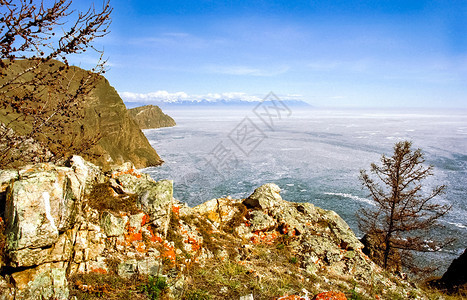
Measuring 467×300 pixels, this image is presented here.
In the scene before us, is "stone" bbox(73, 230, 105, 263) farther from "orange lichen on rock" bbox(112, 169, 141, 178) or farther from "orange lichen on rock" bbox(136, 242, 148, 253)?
"orange lichen on rock" bbox(112, 169, 141, 178)

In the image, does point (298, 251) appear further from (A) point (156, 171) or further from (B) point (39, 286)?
(A) point (156, 171)

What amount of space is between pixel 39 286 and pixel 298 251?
7025 mm

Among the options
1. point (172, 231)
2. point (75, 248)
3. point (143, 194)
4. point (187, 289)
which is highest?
point (143, 194)

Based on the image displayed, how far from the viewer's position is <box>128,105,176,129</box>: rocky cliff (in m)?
126

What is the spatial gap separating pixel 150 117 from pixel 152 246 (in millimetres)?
133224

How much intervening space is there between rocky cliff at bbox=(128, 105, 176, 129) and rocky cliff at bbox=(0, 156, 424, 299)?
125 metres

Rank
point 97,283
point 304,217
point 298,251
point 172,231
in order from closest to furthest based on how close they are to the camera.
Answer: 1. point 97,283
2. point 172,231
3. point 298,251
4. point 304,217

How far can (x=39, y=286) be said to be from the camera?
12.7ft

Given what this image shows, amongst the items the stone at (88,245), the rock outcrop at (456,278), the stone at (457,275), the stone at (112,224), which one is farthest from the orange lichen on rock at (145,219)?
the stone at (457,275)

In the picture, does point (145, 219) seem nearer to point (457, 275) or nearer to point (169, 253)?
point (169, 253)

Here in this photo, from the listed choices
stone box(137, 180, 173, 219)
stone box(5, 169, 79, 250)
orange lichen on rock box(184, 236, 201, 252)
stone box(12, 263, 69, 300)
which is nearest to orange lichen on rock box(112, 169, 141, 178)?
stone box(137, 180, 173, 219)

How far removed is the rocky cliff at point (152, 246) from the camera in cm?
399

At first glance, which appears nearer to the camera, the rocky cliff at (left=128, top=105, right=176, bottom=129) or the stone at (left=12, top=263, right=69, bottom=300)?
the stone at (left=12, top=263, right=69, bottom=300)

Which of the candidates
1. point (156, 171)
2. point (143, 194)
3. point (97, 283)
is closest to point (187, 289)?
point (97, 283)
